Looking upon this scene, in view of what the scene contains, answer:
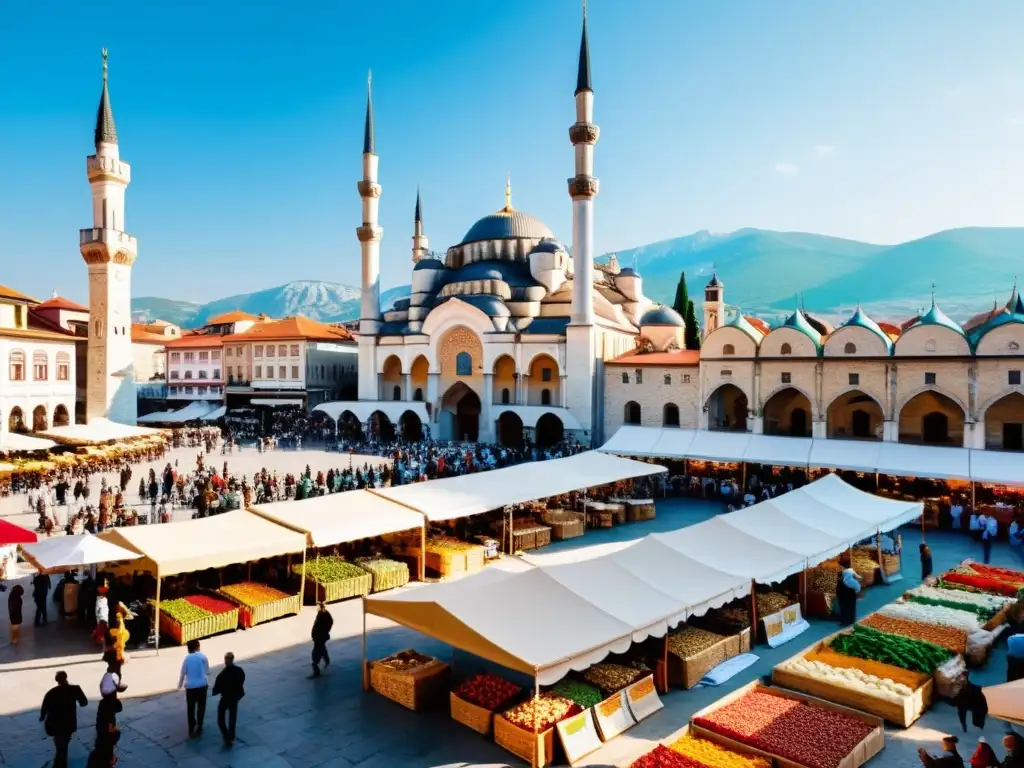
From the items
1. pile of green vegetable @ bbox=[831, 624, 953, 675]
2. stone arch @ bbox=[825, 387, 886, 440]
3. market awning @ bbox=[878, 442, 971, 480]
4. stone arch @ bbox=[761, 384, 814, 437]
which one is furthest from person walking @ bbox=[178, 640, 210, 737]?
stone arch @ bbox=[825, 387, 886, 440]

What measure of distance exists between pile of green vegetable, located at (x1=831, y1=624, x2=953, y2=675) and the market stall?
8168 millimetres

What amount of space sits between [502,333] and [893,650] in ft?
86.7

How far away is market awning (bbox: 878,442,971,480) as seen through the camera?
17641 mm

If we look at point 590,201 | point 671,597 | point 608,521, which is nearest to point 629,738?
point 671,597

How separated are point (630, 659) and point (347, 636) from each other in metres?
4.25

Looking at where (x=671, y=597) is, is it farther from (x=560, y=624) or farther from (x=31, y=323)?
(x=31, y=323)

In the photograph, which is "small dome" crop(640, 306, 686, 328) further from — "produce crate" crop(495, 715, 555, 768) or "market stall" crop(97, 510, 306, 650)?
"produce crate" crop(495, 715, 555, 768)

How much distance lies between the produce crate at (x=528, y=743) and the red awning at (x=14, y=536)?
8152 millimetres

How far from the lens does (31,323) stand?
33562mm

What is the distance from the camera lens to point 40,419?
1226 inches

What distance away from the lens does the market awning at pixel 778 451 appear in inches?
795

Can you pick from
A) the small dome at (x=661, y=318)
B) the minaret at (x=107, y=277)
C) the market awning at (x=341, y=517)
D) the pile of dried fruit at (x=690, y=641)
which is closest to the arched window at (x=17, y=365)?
the minaret at (x=107, y=277)

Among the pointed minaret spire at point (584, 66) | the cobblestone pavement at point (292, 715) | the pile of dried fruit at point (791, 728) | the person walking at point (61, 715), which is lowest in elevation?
the cobblestone pavement at point (292, 715)

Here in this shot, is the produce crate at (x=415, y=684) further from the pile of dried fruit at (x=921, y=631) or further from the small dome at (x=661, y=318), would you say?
the small dome at (x=661, y=318)
